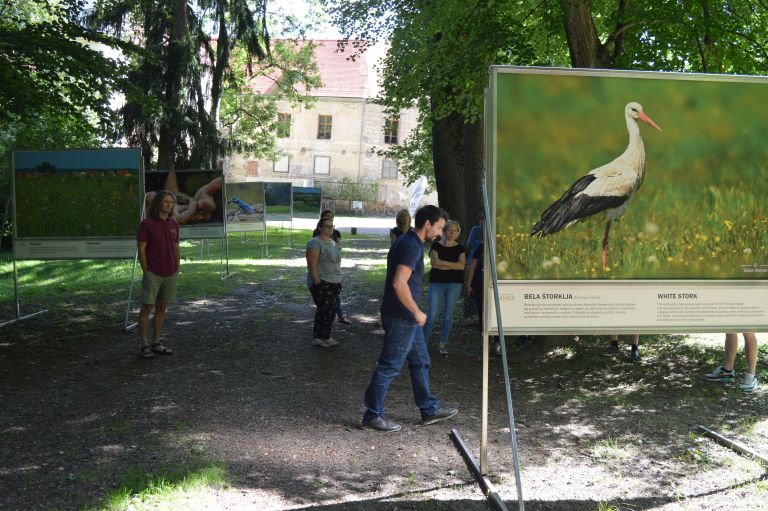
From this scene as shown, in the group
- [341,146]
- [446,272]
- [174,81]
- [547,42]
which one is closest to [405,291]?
[446,272]

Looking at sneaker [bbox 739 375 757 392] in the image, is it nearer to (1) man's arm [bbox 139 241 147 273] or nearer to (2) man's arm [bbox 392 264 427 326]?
(2) man's arm [bbox 392 264 427 326]

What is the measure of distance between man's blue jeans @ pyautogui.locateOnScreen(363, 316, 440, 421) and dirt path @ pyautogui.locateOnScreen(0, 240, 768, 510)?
0.23 metres

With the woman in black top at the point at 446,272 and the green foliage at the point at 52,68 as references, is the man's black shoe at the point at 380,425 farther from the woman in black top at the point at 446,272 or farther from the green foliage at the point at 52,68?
the green foliage at the point at 52,68

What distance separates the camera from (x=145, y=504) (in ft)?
16.5

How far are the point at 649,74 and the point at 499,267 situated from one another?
1.76 m

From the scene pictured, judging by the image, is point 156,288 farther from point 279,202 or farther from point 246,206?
point 279,202

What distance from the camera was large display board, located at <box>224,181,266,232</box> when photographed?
26172 millimetres

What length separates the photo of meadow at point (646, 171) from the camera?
222 inches

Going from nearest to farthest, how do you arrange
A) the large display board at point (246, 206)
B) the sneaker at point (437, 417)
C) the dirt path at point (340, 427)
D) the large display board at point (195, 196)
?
the dirt path at point (340, 427), the sneaker at point (437, 417), the large display board at point (195, 196), the large display board at point (246, 206)

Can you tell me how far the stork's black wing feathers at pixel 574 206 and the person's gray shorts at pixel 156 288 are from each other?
536cm

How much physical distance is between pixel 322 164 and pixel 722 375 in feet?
190

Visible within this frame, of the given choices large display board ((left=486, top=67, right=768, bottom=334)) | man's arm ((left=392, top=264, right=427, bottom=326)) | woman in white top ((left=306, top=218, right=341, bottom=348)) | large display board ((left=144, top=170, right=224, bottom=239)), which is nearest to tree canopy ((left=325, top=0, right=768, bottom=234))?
woman in white top ((left=306, top=218, right=341, bottom=348))

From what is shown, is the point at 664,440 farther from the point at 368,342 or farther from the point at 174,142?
the point at 174,142

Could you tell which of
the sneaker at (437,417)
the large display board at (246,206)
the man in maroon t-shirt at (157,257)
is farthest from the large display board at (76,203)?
the large display board at (246,206)
